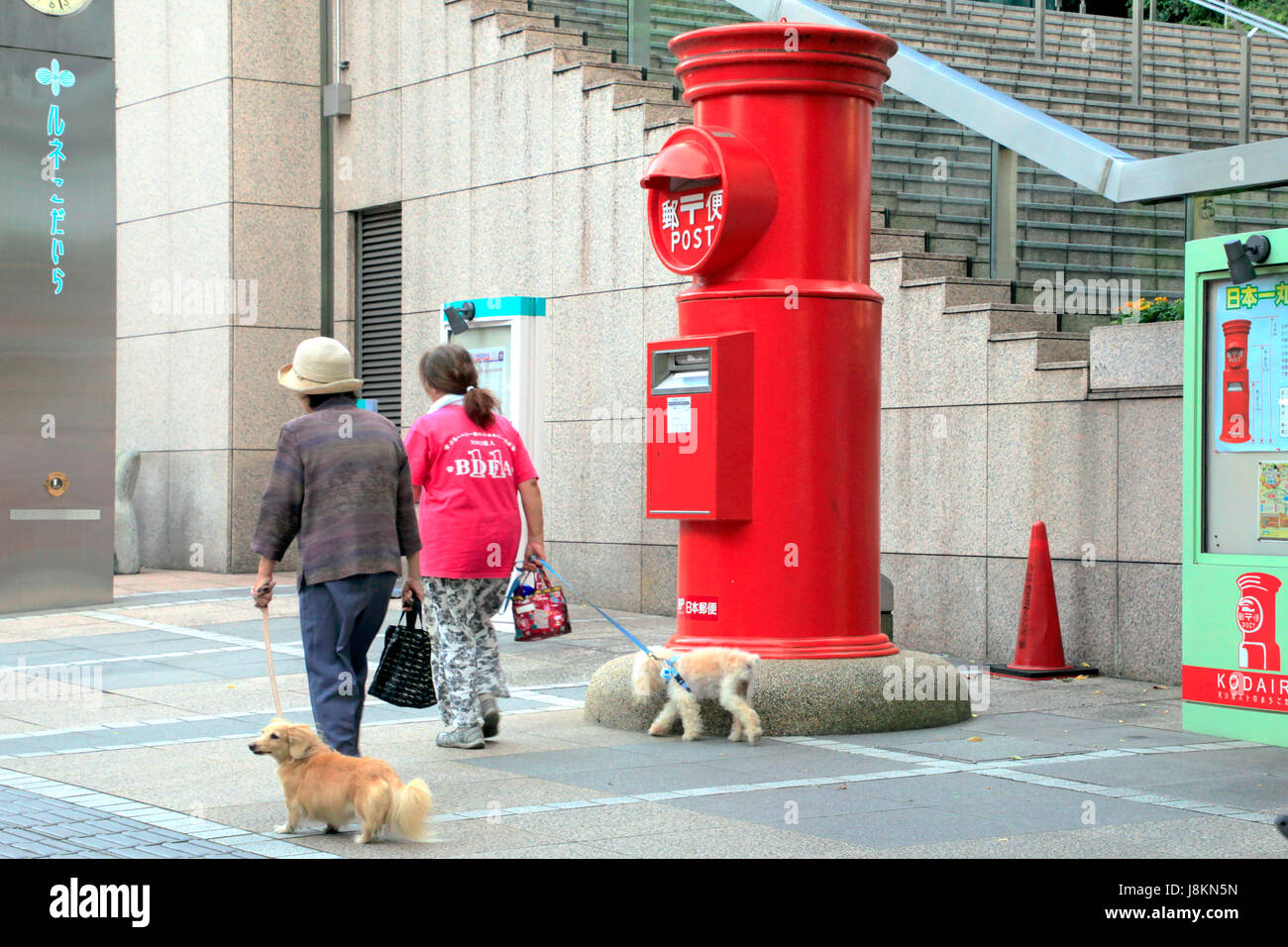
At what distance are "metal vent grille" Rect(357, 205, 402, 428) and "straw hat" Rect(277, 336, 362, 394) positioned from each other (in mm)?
10142

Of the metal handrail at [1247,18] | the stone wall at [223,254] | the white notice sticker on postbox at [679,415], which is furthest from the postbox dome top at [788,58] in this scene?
the stone wall at [223,254]

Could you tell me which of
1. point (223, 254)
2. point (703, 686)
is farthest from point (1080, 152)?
point (223, 254)

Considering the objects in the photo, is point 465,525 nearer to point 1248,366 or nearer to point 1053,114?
point 1248,366

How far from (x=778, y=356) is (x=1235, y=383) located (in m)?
2.22

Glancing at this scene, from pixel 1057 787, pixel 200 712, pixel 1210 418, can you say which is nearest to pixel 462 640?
pixel 200 712

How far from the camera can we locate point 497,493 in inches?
312

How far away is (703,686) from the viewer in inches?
315

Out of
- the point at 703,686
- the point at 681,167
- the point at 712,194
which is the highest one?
the point at 681,167

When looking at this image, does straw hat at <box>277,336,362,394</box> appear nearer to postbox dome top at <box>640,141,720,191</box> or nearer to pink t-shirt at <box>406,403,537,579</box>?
pink t-shirt at <box>406,403,537,579</box>

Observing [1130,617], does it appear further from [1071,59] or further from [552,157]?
[552,157]

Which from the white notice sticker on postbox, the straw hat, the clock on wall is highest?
the clock on wall

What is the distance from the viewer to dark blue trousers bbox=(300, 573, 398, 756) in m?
6.59

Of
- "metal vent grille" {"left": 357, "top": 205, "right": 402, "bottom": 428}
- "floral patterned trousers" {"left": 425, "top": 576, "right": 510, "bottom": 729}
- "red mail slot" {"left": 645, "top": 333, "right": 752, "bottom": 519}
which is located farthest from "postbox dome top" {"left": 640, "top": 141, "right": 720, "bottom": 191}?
"metal vent grille" {"left": 357, "top": 205, "right": 402, "bottom": 428}

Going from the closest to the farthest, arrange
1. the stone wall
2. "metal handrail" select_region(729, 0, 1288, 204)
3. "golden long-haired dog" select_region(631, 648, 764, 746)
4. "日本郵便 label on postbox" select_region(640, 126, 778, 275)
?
"golden long-haired dog" select_region(631, 648, 764, 746)
"日本郵便 label on postbox" select_region(640, 126, 778, 275)
"metal handrail" select_region(729, 0, 1288, 204)
the stone wall
